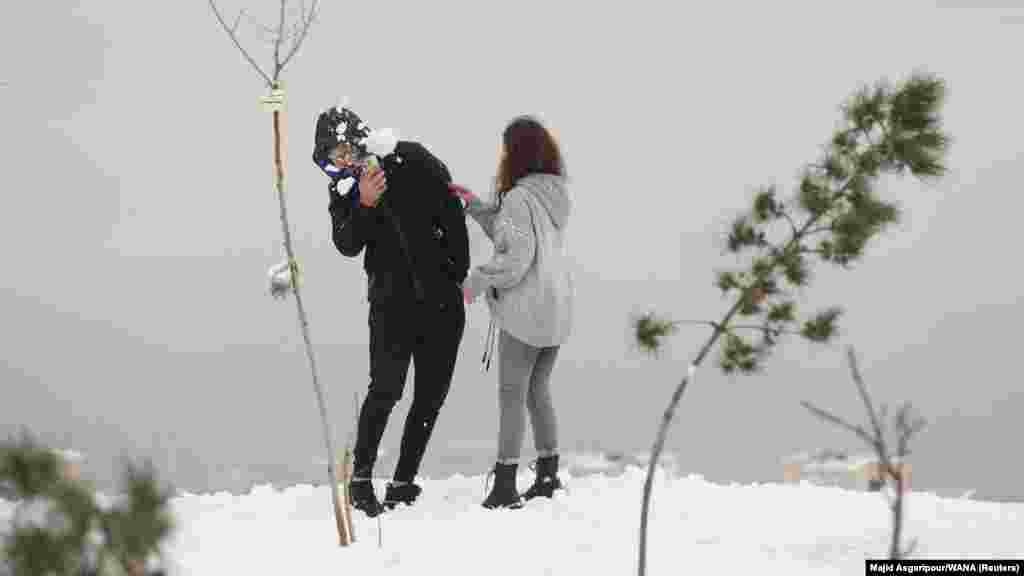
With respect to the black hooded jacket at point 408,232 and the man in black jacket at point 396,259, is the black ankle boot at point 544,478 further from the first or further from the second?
the black hooded jacket at point 408,232

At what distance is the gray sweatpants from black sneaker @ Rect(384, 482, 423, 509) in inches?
19.3

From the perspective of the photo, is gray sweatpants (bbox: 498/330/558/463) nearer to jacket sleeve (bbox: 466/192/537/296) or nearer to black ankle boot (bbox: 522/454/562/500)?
black ankle boot (bbox: 522/454/562/500)

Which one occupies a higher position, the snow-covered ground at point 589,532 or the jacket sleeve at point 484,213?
the jacket sleeve at point 484,213

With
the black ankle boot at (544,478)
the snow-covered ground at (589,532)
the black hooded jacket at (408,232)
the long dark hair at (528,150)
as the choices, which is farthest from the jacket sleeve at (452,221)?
the snow-covered ground at (589,532)

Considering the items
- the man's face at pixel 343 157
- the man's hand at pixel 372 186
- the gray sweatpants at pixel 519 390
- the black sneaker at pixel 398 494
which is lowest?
the black sneaker at pixel 398 494

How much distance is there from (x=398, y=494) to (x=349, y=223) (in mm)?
1386

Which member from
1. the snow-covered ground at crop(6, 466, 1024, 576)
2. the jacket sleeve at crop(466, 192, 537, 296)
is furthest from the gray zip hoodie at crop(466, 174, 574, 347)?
Result: the snow-covered ground at crop(6, 466, 1024, 576)

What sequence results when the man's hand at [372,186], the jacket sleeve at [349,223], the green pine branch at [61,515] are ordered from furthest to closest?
1. the jacket sleeve at [349,223]
2. the man's hand at [372,186]
3. the green pine branch at [61,515]

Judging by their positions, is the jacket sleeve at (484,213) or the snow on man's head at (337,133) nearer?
the snow on man's head at (337,133)

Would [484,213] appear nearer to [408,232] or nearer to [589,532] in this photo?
[408,232]

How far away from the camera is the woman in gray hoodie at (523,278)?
16.7 ft

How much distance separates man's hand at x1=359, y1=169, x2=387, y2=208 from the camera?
4.83 metres

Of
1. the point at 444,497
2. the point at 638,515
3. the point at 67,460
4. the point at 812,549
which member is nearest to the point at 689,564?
the point at 812,549

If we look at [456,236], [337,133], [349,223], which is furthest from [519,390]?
[337,133]
